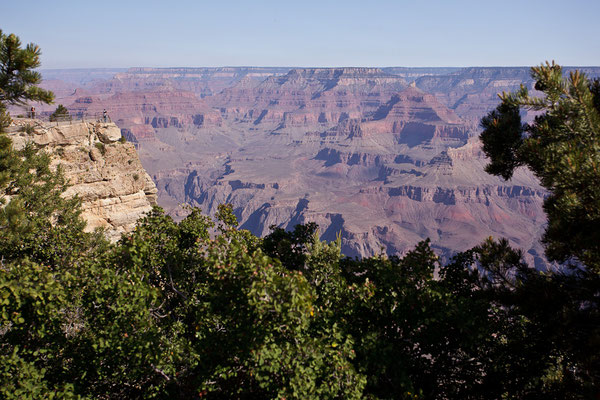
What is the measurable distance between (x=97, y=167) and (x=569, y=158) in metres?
31.6

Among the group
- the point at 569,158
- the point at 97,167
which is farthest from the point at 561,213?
the point at 97,167

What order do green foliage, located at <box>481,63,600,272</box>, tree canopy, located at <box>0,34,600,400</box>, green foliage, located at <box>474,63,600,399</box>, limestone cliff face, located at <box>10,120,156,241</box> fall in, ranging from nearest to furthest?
green foliage, located at <box>481,63,600,272</box>
green foliage, located at <box>474,63,600,399</box>
tree canopy, located at <box>0,34,600,400</box>
limestone cliff face, located at <box>10,120,156,241</box>

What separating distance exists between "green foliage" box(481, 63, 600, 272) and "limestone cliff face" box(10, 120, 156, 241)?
27228 mm

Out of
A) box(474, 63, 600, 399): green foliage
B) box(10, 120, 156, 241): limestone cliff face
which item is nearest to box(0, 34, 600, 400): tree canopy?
box(474, 63, 600, 399): green foliage

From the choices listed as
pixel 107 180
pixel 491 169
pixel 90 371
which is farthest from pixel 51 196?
pixel 491 169

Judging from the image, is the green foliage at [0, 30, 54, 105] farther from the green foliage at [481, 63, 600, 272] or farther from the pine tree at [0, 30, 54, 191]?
the green foliage at [481, 63, 600, 272]

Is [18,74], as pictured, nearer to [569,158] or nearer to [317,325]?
[317,325]

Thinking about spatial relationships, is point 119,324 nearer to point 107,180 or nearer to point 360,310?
point 360,310

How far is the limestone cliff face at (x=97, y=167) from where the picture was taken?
1108 inches

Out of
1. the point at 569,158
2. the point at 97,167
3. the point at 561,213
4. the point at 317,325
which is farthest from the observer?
the point at 97,167

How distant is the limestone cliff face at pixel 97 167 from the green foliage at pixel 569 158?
89.3ft

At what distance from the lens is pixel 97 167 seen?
30.8 metres

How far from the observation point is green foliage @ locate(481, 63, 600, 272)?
7934 millimetres

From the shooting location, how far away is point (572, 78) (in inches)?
324
